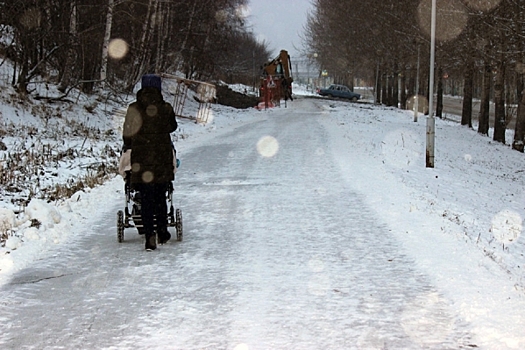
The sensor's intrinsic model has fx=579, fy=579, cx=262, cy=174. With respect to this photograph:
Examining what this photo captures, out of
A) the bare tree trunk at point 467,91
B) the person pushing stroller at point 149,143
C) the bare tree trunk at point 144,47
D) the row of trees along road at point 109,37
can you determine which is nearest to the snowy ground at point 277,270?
the person pushing stroller at point 149,143

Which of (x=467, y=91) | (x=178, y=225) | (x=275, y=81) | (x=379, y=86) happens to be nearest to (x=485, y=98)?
(x=467, y=91)

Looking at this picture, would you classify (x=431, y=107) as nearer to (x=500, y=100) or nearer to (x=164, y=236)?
(x=164, y=236)

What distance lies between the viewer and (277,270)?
587 cm

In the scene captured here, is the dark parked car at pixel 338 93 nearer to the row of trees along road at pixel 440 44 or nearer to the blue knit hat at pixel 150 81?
the row of trees along road at pixel 440 44

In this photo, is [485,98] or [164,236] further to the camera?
[485,98]

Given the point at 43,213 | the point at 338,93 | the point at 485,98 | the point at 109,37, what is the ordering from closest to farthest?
the point at 43,213
the point at 109,37
the point at 485,98
the point at 338,93

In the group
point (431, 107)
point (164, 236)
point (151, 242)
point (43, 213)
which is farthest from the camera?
point (431, 107)

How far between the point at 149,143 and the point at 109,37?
1788cm

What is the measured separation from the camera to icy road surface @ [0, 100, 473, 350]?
4227 mm

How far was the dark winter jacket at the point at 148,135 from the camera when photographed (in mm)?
6492

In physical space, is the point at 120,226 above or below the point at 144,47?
below

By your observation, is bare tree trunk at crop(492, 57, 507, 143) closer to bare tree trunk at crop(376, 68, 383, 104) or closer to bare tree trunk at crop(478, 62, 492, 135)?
bare tree trunk at crop(478, 62, 492, 135)

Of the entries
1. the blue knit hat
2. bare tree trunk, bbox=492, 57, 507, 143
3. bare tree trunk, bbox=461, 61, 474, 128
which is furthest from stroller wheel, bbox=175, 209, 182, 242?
bare tree trunk, bbox=461, 61, 474, 128

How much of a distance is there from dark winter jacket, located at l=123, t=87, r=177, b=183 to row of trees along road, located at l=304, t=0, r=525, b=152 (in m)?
15.8
